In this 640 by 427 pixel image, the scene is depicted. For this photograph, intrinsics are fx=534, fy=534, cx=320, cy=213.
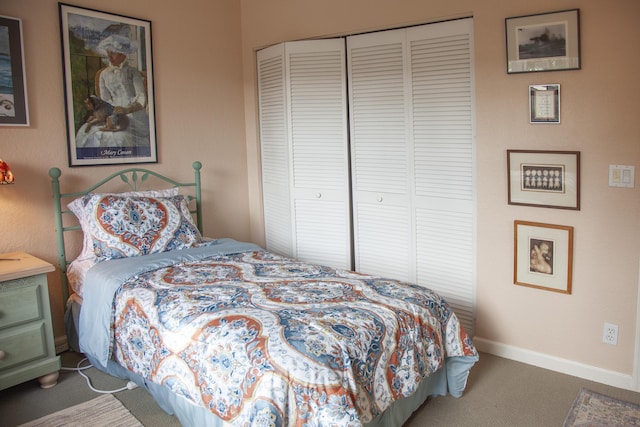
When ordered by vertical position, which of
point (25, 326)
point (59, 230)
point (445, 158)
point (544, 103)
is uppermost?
point (544, 103)

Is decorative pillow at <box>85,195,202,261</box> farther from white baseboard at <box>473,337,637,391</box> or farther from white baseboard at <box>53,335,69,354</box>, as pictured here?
white baseboard at <box>473,337,637,391</box>

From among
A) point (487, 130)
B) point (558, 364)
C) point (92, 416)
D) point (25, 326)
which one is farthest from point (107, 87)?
point (558, 364)

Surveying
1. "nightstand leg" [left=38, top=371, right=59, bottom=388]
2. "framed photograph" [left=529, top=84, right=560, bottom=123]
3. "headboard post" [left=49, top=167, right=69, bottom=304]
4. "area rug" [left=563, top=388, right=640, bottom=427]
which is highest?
"framed photograph" [left=529, top=84, right=560, bottom=123]

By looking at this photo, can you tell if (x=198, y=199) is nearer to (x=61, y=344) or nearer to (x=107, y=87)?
(x=107, y=87)

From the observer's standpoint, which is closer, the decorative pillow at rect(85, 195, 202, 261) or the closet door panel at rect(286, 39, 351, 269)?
the decorative pillow at rect(85, 195, 202, 261)

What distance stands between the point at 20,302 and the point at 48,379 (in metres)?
0.48

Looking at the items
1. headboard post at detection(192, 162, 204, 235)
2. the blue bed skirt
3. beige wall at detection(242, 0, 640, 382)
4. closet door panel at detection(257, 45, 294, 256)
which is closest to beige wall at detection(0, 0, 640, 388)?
beige wall at detection(242, 0, 640, 382)

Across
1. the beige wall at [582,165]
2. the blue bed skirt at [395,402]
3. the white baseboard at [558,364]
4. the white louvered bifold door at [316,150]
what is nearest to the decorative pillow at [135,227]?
the blue bed skirt at [395,402]

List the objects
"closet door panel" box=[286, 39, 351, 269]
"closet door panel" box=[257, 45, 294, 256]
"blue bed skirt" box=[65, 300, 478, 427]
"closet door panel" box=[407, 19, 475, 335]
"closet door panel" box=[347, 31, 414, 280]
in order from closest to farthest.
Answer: "blue bed skirt" box=[65, 300, 478, 427] → "closet door panel" box=[407, 19, 475, 335] → "closet door panel" box=[347, 31, 414, 280] → "closet door panel" box=[286, 39, 351, 269] → "closet door panel" box=[257, 45, 294, 256]

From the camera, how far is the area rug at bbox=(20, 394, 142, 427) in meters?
2.54

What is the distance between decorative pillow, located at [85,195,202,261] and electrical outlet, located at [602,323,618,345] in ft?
7.97

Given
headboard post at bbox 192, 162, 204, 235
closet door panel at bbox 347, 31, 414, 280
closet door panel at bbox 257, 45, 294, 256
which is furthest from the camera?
closet door panel at bbox 257, 45, 294, 256

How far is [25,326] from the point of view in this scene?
9.09ft

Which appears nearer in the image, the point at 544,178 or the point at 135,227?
the point at 544,178
